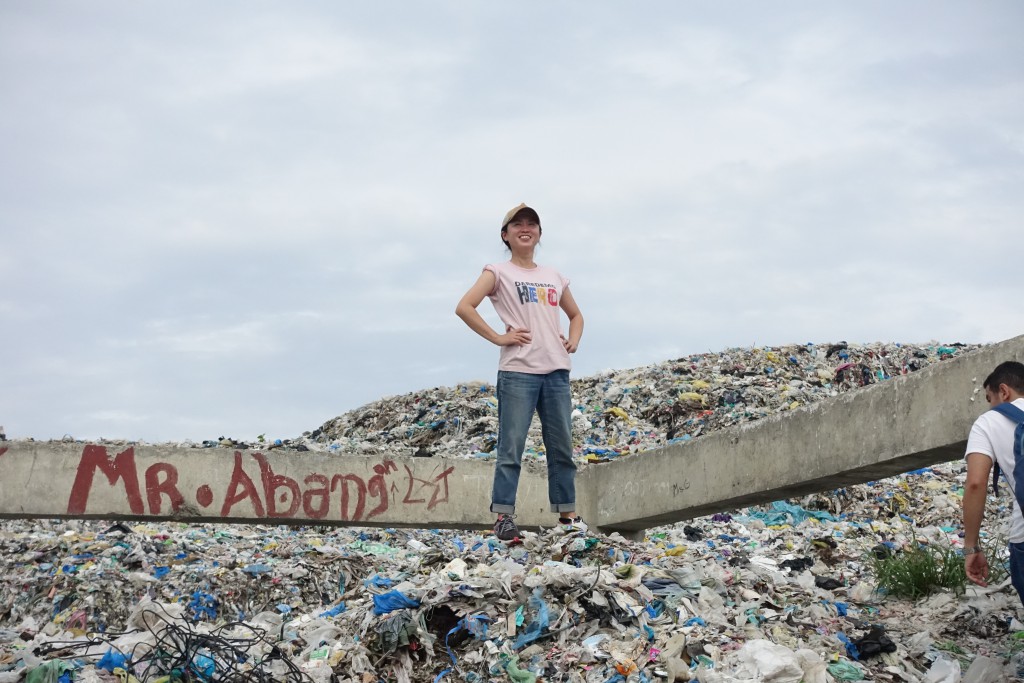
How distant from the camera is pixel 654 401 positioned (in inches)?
565

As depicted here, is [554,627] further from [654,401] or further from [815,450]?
[654,401]

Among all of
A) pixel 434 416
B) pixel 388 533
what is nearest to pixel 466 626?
pixel 388 533

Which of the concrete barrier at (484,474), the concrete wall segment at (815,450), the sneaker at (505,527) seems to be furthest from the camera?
the sneaker at (505,527)

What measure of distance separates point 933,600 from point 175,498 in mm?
4569

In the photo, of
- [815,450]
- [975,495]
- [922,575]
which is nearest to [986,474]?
[975,495]

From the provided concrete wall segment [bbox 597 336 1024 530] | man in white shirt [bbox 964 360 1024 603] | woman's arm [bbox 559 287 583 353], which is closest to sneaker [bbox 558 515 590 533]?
concrete wall segment [bbox 597 336 1024 530]

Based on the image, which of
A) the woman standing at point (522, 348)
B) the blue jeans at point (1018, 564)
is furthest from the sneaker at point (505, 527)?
the blue jeans at point (1018, 564)

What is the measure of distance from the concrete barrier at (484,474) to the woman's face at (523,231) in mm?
1722

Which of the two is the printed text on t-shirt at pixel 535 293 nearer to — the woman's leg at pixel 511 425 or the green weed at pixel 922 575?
the woman's leg at pixel 511 425

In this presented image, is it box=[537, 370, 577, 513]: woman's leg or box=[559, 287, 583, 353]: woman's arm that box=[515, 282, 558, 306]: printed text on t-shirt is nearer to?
box=[559, 287, 583, 353]: woman's arm

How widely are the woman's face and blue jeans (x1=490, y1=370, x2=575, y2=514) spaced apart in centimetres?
77

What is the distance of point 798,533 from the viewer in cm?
965

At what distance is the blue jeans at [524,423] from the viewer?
6113mm

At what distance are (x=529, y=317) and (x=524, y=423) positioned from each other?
0.61 metres
